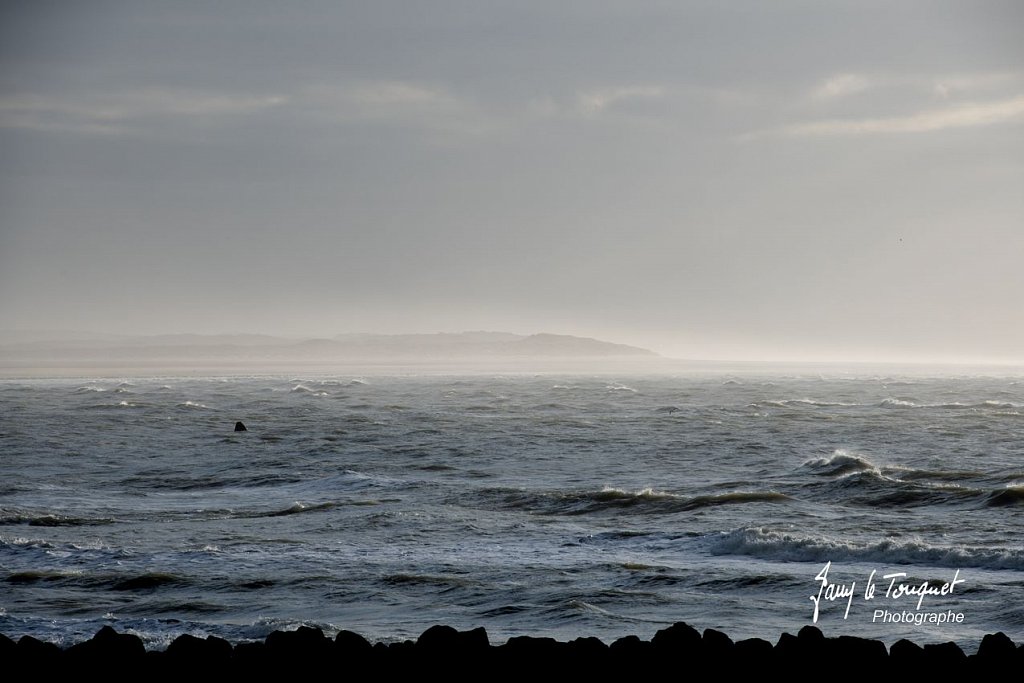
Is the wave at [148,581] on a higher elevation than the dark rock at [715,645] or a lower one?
lower

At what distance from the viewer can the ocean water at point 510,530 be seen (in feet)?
41.4

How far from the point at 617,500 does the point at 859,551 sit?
690 centimetres

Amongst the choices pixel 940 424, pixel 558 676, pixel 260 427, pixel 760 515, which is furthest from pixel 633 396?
pixel 558 676

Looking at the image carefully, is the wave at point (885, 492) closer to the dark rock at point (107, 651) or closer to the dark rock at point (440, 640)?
the dark rock at point (440, 640)

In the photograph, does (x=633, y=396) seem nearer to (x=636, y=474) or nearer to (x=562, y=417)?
(x=562, y=417)

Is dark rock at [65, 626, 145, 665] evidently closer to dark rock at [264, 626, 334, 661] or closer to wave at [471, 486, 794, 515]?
dark rock at [264, 626, 334, 661]

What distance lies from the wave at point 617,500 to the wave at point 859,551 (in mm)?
4153

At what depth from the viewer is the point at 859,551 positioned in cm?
1623

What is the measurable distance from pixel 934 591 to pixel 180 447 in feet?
88.1

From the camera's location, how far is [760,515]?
808 inches

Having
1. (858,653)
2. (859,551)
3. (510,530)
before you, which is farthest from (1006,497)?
(858,653)

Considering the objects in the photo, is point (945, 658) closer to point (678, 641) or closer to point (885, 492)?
point (678, 641)

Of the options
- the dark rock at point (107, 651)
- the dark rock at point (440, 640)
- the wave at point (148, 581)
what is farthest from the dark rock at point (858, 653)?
the wave at point (148, 581)

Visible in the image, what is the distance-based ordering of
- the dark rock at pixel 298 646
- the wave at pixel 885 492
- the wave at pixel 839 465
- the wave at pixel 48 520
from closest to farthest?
the dark rock at pixel 298 646, the wave at pixel 48 520, the wave at pixel 885 492, the wave at pixel 839 465
